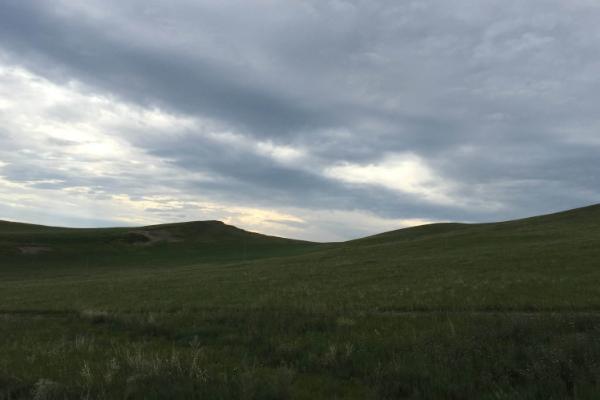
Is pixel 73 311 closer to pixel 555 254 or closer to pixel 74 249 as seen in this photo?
pixel 555 254

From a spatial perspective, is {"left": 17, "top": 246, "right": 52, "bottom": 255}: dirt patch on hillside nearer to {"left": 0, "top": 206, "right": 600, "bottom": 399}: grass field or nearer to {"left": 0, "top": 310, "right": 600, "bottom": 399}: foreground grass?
{"left": 0, "top": 206, "right": 600, "bottom": 399}: grass field

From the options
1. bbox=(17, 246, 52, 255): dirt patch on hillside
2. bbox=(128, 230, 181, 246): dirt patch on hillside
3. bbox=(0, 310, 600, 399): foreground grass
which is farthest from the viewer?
bbox=(128, 230, 181, 246): dirt patch on hillside

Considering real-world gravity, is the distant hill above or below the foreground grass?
above

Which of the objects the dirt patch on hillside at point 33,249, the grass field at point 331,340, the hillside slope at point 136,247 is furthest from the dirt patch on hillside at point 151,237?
the grass field at point 331,340

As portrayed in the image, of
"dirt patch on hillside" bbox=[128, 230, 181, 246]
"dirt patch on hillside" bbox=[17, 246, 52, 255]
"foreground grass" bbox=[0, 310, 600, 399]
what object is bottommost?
"foreground grass" bbox=[0, 310, 600, 399]

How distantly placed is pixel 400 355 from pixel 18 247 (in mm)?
81425

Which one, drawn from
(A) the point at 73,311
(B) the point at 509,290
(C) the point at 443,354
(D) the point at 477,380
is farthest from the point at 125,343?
(B) the point at 509,290

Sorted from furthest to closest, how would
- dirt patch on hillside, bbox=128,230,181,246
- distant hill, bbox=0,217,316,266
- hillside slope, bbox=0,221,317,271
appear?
dirt patch on hillside, bbox=128,230,181,246 < distant hill, bbox=0,217,316,266 < hillside slope, bbox=0,221,317,271

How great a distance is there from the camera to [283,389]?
6.44 metres

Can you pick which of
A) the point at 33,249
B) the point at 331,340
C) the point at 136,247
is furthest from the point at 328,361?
the point at 136,247

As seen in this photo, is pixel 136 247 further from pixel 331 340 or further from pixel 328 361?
pixel 328 361

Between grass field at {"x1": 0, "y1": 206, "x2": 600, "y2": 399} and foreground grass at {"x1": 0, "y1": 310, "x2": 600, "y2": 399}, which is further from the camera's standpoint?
grass field at {"x1": 0, "y1": 206, "x2": 600, "y2": 399}

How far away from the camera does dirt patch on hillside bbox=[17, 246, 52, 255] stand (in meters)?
72.4

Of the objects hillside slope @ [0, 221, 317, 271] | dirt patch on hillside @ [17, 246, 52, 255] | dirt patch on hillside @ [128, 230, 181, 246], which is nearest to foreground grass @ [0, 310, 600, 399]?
hillside slope @ [0, 221, 317, 271]
